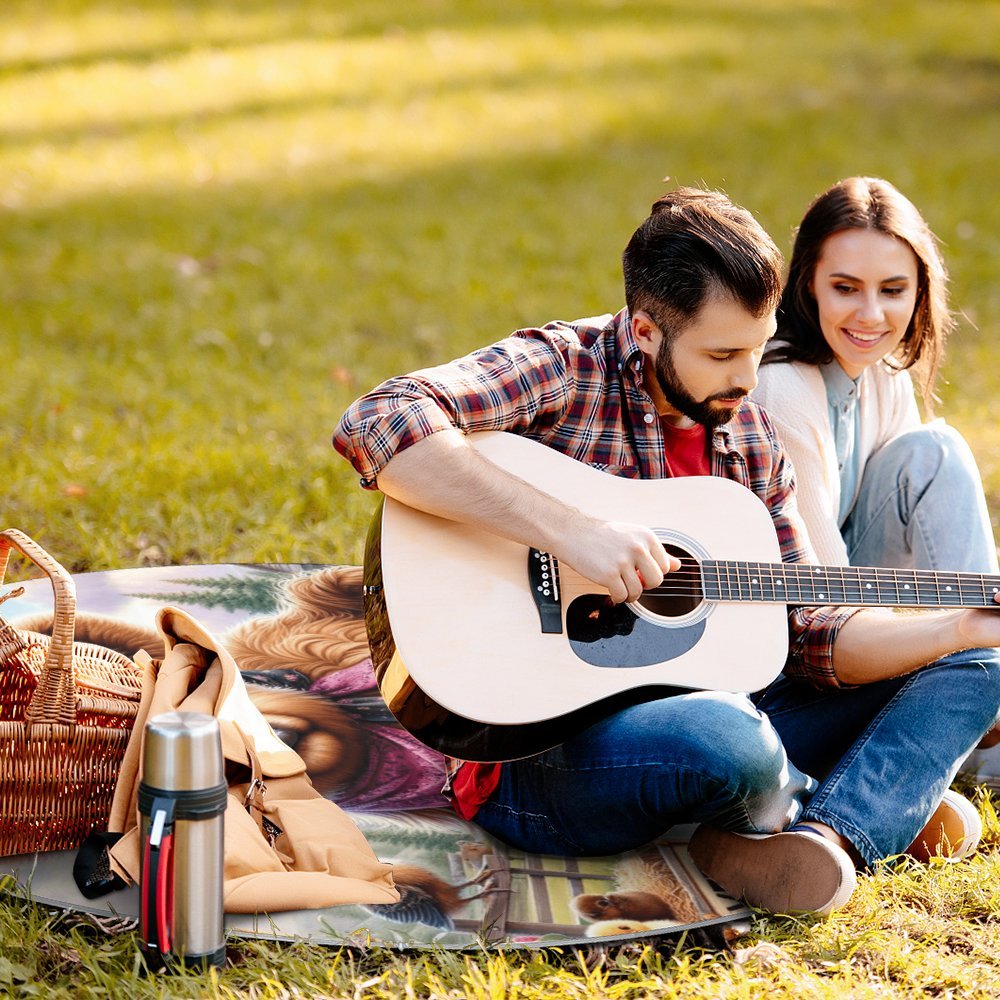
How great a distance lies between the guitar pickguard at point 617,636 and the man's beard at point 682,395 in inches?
18.0

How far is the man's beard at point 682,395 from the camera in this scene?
2.85 meters

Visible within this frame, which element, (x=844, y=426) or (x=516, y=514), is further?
(x=844, y=426)

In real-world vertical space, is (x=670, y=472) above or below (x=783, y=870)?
above

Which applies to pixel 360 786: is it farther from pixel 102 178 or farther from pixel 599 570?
pixel 102 178

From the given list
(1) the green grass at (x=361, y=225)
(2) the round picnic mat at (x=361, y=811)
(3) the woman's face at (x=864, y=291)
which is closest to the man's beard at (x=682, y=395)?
(3) the woman's face at (x=864, y=291)

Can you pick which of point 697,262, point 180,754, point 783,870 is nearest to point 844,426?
point 697,262

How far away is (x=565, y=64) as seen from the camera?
10797 mm

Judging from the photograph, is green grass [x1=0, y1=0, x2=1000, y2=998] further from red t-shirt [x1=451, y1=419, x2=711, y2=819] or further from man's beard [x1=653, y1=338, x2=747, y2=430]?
man's beard [x1=653, y1=338, x2=747, y2=430]

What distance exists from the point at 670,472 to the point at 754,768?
72 cm

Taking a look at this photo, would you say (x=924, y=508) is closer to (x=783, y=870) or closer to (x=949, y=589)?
(x=949, y=589)

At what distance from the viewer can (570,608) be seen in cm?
271

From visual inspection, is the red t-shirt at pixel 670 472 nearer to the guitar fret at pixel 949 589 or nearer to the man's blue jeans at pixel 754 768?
the man's blue jeans at pixel 754 768

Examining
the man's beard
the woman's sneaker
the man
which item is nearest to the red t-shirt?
the man

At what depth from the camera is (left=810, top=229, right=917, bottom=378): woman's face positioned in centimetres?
340
